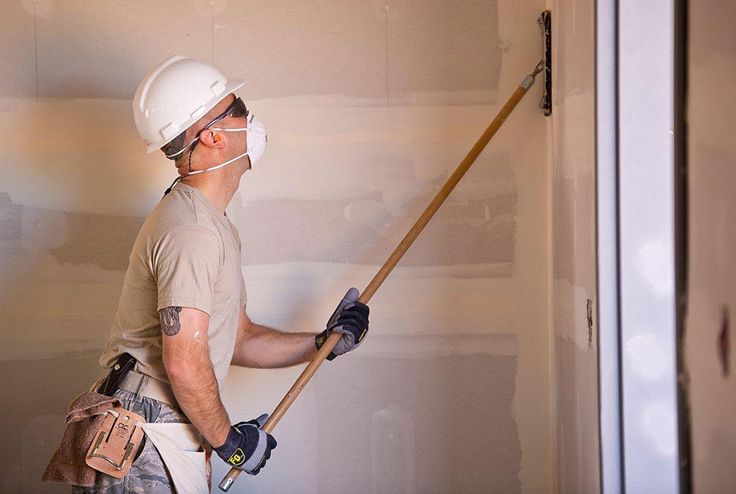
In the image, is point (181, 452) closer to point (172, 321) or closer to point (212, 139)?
point (172, 321)

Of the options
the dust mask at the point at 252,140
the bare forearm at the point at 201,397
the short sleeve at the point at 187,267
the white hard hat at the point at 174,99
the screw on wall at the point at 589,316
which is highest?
the white hard hat at the point at 174,99

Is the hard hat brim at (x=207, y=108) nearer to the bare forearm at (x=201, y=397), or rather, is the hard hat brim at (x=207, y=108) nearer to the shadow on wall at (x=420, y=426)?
the bare forearm at (x=201, y=397)

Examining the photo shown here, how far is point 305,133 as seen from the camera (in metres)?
3.17

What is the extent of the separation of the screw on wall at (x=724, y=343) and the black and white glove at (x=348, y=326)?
1268 millimetres

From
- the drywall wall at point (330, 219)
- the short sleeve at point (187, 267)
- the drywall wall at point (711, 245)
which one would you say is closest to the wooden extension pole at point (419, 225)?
the drywall wall at point (330, 219)

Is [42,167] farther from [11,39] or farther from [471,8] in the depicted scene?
[471,8]

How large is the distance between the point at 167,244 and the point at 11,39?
1.46 meters

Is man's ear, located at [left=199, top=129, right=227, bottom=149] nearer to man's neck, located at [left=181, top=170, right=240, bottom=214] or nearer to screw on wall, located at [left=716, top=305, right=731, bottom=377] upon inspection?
man's neck, located at [left=181, top=170, right=240, bottom=214]

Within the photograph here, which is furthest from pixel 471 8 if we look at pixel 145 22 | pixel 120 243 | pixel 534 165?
pixel 120 243

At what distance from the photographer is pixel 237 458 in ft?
7.62

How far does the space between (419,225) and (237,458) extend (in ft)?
3.13

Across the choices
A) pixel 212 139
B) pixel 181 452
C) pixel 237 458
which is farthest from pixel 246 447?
pixel 212 139

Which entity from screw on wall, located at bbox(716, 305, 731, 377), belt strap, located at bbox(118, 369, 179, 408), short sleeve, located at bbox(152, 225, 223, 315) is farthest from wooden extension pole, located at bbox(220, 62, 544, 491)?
screw on wall, located at bbox(716, 305, 731, 377)

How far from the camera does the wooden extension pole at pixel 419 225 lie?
263 centimetres
